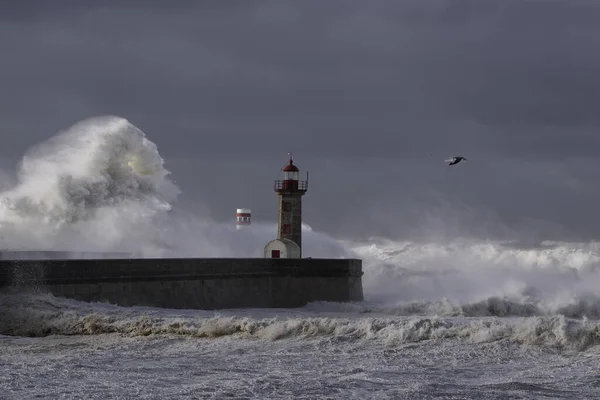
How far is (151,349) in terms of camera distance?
41.1 feet

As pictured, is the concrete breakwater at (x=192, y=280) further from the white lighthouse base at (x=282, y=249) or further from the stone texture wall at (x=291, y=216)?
the stone texture wall at (x=291, y=216)

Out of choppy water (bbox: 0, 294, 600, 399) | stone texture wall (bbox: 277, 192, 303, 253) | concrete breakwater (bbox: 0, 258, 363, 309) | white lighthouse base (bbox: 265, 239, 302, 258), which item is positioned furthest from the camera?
stone texture wall (bbox: 277, 192, 303, 253)

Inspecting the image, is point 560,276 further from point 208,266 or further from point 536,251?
point 208,266

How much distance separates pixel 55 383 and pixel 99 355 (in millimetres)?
1876

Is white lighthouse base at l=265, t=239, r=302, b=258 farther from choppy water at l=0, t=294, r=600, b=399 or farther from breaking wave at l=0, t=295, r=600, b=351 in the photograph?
choppy water at l=0, t=294, r=600, b=399

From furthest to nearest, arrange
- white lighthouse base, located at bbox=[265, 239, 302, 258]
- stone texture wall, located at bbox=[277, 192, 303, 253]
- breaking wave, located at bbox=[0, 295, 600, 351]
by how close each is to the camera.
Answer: stone texture wall, located at bbox=[277, 192, 303, 253] < white lighthouse base, located at bbox=[265, 239, 302, 258] < breaking wave, located at bbox=[0, 295, 600, 351]

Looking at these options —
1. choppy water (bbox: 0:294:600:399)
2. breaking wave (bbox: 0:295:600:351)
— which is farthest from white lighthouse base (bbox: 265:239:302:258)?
choppy water (bbox: 0:294:600:399)

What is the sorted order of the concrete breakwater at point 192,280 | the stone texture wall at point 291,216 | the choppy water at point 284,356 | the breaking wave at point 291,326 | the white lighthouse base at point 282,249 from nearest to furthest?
the choppy water at point 284,356 → the breaking wave at point 291,326 → the concrete breakwater at point 192,280 → the white lighthouse base at point 282,249 → the stone texture wall at point 291,216

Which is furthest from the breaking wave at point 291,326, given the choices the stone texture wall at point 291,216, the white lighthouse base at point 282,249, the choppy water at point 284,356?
the stone texture wall at point 291,216

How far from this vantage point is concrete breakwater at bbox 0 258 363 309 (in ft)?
52.5

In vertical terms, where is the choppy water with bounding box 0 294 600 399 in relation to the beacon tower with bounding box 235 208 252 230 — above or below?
below

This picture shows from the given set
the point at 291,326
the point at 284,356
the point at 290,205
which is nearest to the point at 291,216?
the point at 290,205

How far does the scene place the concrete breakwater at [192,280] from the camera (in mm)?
16000

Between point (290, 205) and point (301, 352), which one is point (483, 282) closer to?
point (290, 205)
